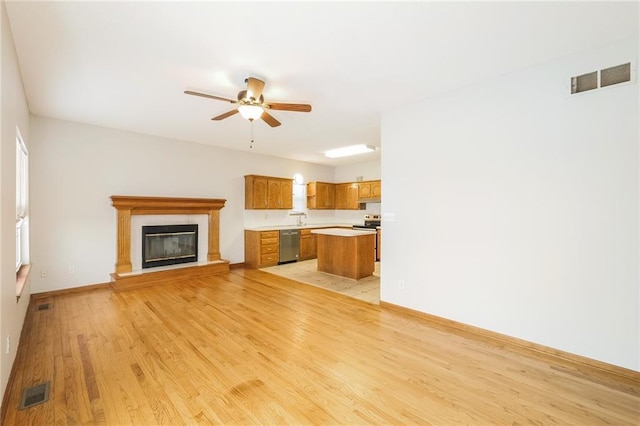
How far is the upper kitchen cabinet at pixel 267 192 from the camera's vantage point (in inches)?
273

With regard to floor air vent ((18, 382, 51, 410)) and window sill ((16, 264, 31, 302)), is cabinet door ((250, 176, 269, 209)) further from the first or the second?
floor air vent ((18, 382, 51, 410))

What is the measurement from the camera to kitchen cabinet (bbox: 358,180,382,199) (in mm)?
7828

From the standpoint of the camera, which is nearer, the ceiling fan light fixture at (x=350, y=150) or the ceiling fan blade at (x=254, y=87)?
the ceiling fan blade at (x=254, y=87)

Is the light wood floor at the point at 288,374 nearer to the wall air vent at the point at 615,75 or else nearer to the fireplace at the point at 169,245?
the fireplace at the point at 169,245

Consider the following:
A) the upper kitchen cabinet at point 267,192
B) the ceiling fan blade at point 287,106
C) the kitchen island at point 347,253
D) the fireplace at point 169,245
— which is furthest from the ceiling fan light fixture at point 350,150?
the fireplace at point 169,245

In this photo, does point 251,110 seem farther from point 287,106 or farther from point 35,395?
point 35,395

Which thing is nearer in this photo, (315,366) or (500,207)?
(315,366)

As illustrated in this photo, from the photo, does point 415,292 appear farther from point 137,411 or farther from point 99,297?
point 99,297

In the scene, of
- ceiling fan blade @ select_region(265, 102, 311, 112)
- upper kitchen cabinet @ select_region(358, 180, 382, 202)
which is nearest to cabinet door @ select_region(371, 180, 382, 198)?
upper kitchen cabinet @ select_region(358, 180, 382, 202)

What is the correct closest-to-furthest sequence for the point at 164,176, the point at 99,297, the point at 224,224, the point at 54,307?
the point at 54,307 → the point at 99,297 → the point at 164,176 → the point at 224,224

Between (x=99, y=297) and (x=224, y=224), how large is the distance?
Answer: 8.97 ft

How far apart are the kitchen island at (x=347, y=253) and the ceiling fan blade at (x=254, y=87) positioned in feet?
10.7

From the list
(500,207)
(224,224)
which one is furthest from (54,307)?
(500,207)

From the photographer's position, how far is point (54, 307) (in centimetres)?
402
